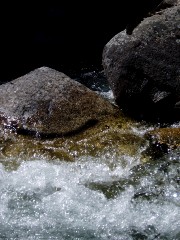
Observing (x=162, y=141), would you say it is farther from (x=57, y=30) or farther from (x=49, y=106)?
(x=57, y=30)

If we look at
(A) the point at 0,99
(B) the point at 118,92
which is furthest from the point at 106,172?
(A) the point at 0,99

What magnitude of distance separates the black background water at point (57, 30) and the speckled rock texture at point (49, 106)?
3316 mm

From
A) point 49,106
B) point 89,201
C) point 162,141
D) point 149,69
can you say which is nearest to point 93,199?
point 89,201

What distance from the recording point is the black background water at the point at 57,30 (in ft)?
30.8

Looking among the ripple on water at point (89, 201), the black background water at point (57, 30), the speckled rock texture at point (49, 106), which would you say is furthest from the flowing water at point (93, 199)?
the black background water at point (57, 30)

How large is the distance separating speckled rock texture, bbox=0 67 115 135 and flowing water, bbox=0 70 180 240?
26.9 inches

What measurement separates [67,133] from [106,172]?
3.12ft

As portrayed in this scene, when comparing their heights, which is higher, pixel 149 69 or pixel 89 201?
pixel 149 69

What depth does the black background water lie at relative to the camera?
940 centimetres

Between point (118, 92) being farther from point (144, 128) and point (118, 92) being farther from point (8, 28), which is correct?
point (8, 28)

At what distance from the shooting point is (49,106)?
18.5 ft

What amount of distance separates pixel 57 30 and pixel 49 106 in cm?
459

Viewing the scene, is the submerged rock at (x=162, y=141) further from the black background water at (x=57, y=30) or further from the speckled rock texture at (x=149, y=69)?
the black background water at (x=57, y=30)

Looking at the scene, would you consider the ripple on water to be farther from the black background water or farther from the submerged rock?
the black background water
